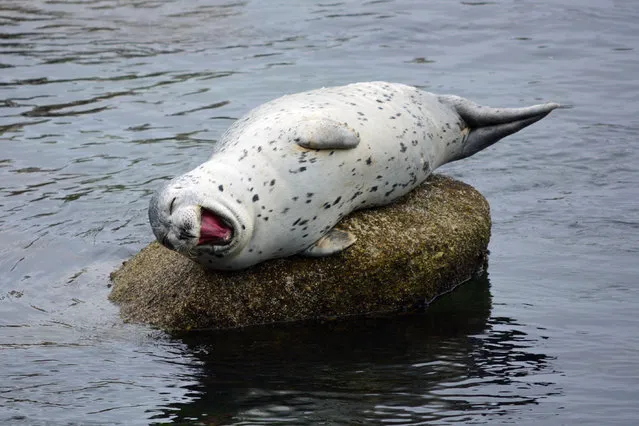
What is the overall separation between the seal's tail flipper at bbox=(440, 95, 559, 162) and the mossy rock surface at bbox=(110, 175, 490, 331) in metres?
1.18

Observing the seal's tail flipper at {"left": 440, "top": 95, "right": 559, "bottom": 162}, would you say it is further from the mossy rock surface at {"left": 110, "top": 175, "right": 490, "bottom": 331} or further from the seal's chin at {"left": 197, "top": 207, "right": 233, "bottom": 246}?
the seal's chin at {"left": 197, "top": 207, "right": 233, "bottom": 246}

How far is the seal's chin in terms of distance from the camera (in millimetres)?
6828

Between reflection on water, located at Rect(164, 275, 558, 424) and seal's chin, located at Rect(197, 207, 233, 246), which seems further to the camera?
seal's chin, located at Rect(197, 207, 233, 246)

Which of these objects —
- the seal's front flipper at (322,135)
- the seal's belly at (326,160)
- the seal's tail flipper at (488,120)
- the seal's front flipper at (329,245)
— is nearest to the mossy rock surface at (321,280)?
the seal's front flipper at (329,245)

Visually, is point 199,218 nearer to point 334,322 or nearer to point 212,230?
point 212,230

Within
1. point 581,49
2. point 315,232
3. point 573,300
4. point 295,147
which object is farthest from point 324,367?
point 581,49

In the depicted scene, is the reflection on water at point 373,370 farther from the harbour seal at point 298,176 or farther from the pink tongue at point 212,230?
the pink tongue at point 212,230

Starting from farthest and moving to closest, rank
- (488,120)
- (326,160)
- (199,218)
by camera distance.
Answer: (488,120) → (326,160) → (199,218)

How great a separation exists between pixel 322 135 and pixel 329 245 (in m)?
0.72

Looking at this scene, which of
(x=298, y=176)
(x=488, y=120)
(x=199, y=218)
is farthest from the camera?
(x=488, y=120)

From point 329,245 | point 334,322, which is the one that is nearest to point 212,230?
point 329,245

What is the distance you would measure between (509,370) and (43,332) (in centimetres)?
299

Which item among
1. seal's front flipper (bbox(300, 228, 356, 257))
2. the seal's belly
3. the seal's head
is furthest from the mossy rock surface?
the seal's head

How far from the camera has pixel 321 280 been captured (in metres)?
7.51
